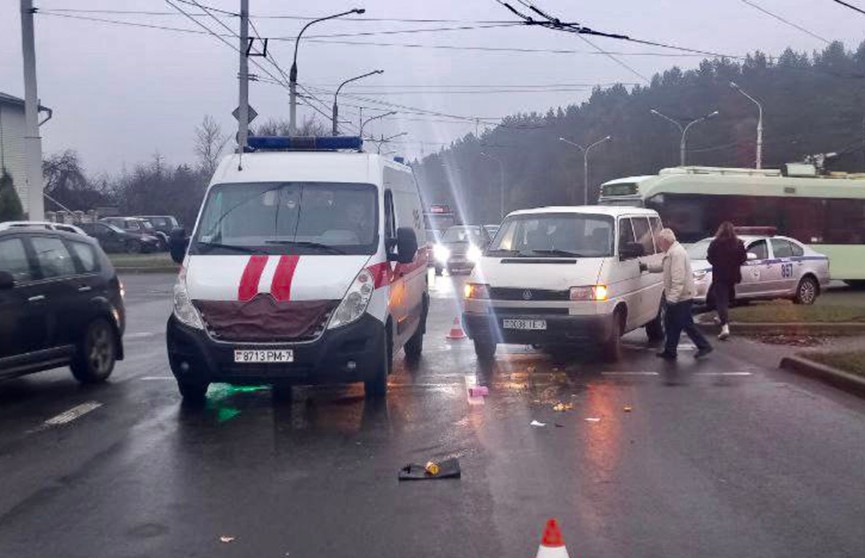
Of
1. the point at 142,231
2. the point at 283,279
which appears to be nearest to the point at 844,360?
the point at 283,279

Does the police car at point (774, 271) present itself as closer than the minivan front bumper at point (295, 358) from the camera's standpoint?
No

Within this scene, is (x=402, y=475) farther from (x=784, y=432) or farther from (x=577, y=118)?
(x=577, y=118)

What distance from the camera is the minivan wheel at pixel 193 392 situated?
384 inches

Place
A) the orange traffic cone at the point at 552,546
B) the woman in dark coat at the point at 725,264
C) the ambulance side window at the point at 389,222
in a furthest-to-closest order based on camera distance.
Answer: the woman in dark coat at the point at 725,264 < the ambulance side window at the point at 389,222 < the orange traffic cone at the point at 552,546

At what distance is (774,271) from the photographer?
20.3 m

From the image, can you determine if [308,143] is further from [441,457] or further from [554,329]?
[441,457]

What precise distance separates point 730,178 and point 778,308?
9.20 metres

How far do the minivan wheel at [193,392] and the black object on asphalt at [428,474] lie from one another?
3156 mm

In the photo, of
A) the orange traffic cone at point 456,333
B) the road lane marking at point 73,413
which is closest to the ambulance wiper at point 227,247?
the road lane marking at point 73,413

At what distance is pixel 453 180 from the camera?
97000 mm

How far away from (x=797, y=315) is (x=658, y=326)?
2.89 metres

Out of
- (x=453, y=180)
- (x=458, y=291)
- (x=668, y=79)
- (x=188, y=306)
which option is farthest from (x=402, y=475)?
(x=453, y=180)

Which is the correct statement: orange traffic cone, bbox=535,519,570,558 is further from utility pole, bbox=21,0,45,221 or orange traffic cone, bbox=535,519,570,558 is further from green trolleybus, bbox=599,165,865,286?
green trolleybus, bbox=599,165,865,286

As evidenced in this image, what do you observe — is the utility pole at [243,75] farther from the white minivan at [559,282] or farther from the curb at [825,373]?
the curb at [825,373]
